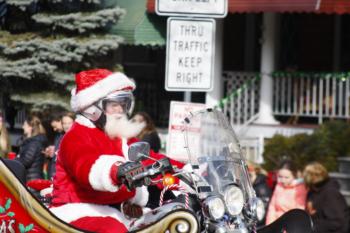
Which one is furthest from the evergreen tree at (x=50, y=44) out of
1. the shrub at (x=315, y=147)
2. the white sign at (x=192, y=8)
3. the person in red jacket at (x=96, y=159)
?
the person in red jacket at (x=96, y=159)

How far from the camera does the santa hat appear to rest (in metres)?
6.57

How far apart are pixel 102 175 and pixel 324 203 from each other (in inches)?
205

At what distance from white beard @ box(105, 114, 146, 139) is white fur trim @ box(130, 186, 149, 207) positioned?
0.43 m

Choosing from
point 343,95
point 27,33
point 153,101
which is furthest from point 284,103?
point 27,33

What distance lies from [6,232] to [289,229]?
74.8 inches

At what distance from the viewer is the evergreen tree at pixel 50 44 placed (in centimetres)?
1608

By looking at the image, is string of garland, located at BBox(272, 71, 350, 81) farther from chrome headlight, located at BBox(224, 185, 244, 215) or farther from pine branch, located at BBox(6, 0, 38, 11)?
chrome headlight, located at BBox(224, 185, 244, 215)

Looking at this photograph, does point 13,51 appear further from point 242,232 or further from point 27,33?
point 242,232

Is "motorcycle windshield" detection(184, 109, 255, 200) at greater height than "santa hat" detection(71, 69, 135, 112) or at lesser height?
lesser

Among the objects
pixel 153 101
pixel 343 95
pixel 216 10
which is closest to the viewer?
pixel 216 10

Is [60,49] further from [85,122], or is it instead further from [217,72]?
[85,122]

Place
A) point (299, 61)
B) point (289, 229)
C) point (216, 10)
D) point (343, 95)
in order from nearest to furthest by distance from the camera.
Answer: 1. point (289, 229)
2. point (216, 10)
3. point (343, 95)
4. point (299, 61)

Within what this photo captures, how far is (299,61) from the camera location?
21078 millimetres

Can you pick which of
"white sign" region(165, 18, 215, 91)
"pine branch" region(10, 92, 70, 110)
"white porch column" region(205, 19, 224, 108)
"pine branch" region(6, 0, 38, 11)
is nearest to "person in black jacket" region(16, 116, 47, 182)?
"white sign" region(165, 18, 215, 91)
